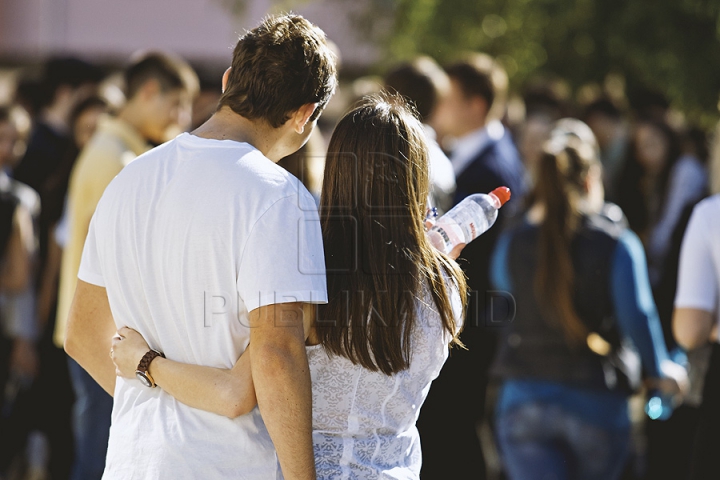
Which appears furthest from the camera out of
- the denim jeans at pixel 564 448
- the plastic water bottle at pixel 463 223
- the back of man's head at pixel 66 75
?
the back of man's head at pixel 66 75

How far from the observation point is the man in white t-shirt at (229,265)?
188 centimetres

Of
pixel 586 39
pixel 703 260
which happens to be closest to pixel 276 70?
pixel 703 260

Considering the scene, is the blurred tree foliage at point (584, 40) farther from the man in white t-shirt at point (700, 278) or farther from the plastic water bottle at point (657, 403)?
the man in white t-shirt at point (700, 278)

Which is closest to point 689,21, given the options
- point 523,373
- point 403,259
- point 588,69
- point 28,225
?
point 588,69

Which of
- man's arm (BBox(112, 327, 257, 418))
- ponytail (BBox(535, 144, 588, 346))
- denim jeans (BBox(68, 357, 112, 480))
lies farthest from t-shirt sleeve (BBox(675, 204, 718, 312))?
denim jeans (BBox(68, 357, 112, 480))

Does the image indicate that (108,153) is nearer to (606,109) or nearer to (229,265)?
(229,265)

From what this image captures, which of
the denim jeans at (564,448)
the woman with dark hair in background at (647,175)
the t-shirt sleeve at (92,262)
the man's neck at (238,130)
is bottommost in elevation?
A: the denim jeans at (564,448)

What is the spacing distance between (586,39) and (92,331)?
310 inches

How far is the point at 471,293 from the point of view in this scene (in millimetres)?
4004

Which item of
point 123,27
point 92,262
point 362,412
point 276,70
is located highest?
point 276,70

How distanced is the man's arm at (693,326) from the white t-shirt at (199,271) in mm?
1748

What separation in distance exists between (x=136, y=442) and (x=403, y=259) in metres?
0.73

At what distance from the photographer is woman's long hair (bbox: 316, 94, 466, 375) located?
201cm

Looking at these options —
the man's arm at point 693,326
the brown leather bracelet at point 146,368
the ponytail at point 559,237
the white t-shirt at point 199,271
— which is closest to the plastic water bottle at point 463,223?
the white t-shirt at point 199,271
